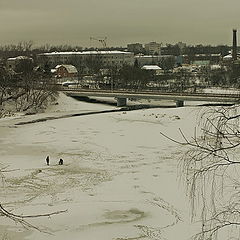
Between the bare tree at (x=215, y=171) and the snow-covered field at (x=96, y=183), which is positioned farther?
the snow-covered field at (x=96, y=183)

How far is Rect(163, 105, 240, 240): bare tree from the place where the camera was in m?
4.23

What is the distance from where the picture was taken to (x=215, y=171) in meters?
7.21

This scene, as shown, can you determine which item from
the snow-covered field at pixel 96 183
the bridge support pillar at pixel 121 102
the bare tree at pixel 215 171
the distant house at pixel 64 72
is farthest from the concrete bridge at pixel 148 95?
the bare tree at pixel 215 171

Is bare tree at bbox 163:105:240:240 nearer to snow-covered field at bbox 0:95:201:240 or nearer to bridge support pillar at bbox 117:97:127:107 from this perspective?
snow-covered field at bbox 0:95:201:240

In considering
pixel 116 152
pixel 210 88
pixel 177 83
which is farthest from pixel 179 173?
pixel 177 83

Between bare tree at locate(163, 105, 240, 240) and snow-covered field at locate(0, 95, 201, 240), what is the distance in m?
0.99

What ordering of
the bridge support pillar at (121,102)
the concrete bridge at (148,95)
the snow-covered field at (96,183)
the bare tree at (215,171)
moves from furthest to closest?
1. the bridge support pillar at (121,102)
2. the concrete bridge at (148,95)
3. the snow-covered field at (96,183)
4. the bare tree at (215,171)

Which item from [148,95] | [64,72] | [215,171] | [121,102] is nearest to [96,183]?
[215,171]

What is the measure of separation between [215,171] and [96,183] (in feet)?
39.7

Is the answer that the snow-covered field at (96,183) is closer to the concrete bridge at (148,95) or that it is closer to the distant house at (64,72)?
the concrete bridge at (148,95)

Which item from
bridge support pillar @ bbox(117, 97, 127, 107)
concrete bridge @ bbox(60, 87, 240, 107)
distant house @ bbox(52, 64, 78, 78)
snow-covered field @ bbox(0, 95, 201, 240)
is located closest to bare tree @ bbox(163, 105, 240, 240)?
snow-covered field @ bbox(0, 95, 201, 240)

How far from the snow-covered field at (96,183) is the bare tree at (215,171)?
3.26 feet

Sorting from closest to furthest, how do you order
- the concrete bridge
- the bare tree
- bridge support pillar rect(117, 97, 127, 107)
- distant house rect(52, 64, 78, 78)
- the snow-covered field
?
the bare tree
the snow-covered field
the concrete bridge
bridge support pillar rect(117, 97, 127, 107)
distant house rect(52, 64, 78, 78)

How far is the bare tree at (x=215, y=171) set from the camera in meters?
4.23
